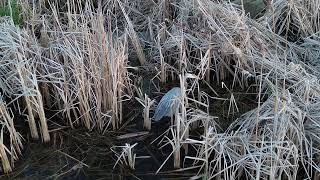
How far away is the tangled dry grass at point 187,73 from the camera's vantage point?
8.54 ft

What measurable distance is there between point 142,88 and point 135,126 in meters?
0.42

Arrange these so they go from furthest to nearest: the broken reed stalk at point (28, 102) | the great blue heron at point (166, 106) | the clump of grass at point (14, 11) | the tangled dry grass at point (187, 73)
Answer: the clump of grass at point (14, 11)
the great blue heron at point (166, 106)
the broken reed stalk at point (28, 102)
the tangled dry grass at point (187, 73)

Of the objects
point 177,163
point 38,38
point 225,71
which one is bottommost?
point 177,163

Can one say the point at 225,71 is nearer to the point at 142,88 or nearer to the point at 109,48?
the point at 142,88

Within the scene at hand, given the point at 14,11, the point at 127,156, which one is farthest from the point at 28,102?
the point at 14,11

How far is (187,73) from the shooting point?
310 cm

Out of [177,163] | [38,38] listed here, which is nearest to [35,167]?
[177,163]

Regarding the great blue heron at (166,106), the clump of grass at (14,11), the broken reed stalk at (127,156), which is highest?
the clump of grass at (14,11)

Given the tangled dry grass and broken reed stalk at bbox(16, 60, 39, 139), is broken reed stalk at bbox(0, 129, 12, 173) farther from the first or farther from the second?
broken reed stalk at bbox(16, 60, 39, 139)

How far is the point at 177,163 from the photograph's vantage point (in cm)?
272

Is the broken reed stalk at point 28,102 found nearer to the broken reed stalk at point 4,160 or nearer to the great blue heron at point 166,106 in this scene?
the broken reed stalk at point 4,160

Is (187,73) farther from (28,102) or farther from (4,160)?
(4,160)

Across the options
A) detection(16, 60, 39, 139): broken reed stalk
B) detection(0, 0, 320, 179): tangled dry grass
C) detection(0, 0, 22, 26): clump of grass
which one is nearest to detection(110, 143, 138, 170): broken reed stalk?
detection(0, 0, 320, 179): tangled dry grass

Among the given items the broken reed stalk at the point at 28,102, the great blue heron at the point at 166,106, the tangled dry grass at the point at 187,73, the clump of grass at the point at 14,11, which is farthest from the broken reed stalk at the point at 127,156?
the clump of grass at the point at 14,11
